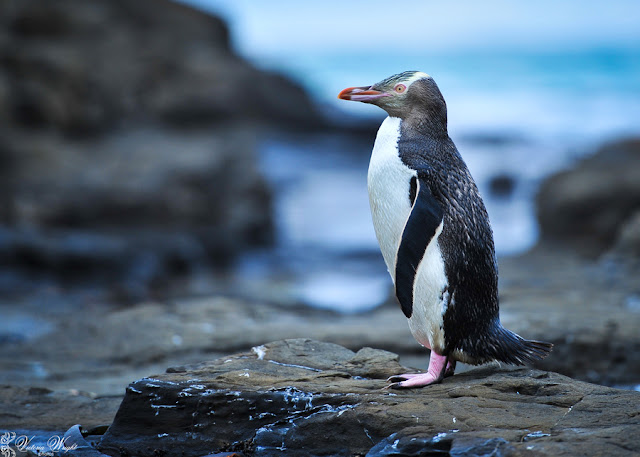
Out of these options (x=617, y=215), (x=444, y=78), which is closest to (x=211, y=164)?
(x=617, y=215)

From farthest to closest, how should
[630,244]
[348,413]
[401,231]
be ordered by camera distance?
[630,244]
[401,231]
[348,413]

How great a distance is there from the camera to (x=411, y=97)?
13.2 ft

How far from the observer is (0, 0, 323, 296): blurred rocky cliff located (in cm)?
1065

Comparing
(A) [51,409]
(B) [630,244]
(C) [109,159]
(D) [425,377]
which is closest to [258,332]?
(A) [51,409]

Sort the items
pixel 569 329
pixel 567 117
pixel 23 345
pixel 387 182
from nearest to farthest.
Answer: pixel 387 182
pixel 569 329
pixel 23 345
pixel 567 117

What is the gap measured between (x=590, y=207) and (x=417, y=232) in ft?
24.3

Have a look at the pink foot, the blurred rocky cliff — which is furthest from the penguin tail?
the blurred rocky cliff

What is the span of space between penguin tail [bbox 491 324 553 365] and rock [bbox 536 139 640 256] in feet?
20.2

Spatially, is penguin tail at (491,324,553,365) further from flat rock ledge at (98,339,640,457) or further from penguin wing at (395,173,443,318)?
penguin wing at (395,173,443,318)

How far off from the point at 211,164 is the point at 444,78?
130 feet

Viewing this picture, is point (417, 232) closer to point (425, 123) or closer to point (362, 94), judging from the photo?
point (425, 123)

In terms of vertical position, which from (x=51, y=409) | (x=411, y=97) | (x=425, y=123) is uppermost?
(x=411, y=97)

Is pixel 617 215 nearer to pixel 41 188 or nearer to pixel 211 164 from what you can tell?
pixel 211 164

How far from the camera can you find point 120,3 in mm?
18828
